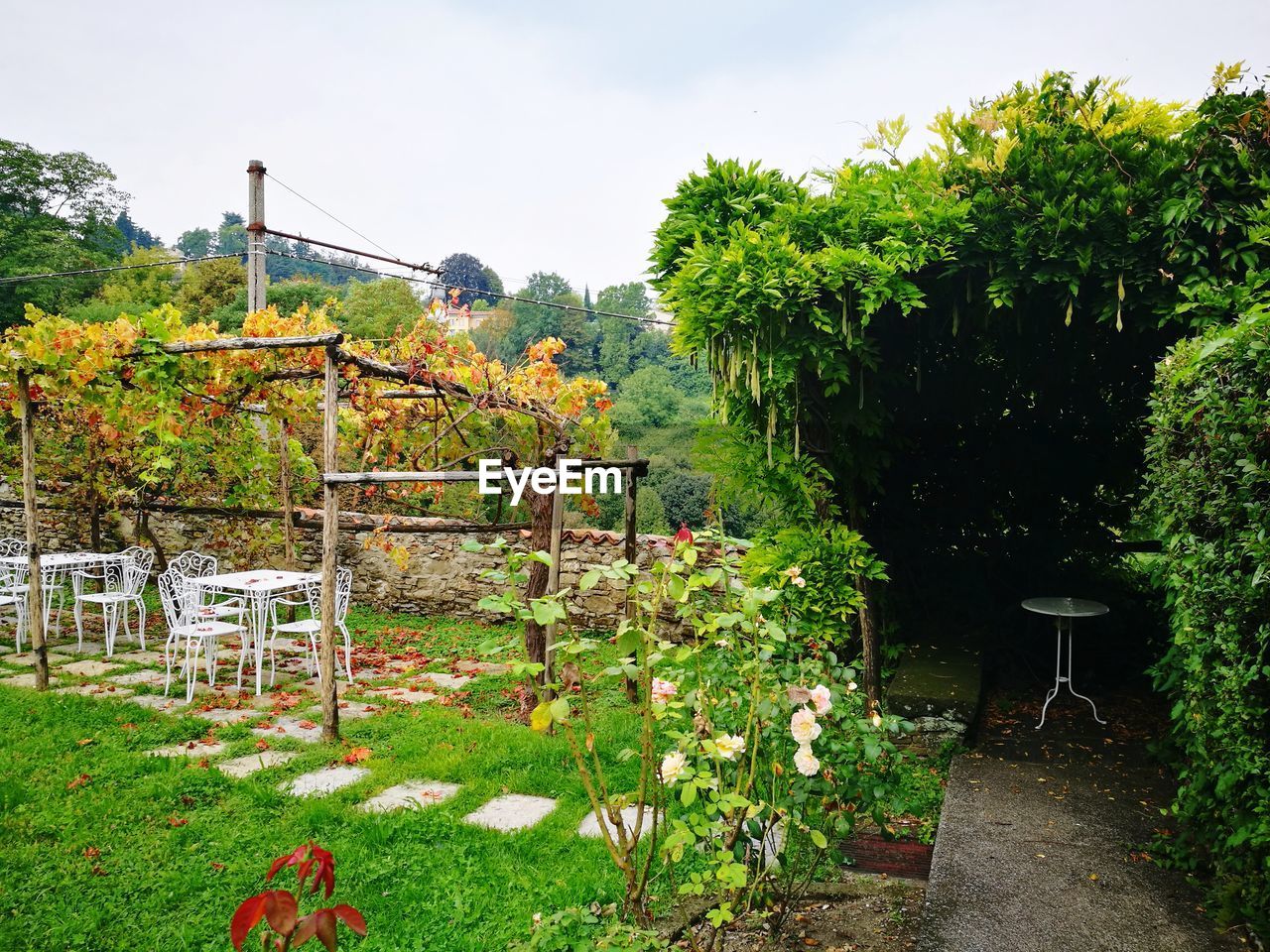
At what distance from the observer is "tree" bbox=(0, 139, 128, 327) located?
78.3 ft

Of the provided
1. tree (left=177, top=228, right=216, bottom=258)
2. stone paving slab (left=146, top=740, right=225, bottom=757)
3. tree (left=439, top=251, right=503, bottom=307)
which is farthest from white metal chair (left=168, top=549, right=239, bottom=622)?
tree (left=177, top=228, right=216, bottom=258)

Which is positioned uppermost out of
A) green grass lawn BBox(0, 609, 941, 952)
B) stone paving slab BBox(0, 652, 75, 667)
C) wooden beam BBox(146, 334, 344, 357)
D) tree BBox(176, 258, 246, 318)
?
tree BBox(176, 258, 246, 318)

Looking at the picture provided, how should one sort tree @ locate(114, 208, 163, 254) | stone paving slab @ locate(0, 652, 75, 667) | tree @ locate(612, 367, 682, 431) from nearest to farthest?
stone paving slab @ locate(0, 652, 75, 667)
tree @ locate(612, 367, 682, 431)
tree @ locate(114, 208, 163, 254)

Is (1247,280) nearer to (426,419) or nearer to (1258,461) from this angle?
(1258,461)

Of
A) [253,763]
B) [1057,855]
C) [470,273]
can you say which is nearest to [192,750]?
[253,763]

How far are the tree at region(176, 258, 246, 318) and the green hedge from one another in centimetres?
2501

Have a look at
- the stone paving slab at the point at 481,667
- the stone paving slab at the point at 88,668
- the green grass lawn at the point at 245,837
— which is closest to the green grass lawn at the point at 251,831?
the green grass lawn at the point at 245,837

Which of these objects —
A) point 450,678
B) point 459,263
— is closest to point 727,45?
point 450,678

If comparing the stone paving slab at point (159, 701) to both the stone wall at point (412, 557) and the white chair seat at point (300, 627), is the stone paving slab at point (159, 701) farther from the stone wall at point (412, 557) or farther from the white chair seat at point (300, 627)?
the stone wall at point (412, 557)

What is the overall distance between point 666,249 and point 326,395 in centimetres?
237

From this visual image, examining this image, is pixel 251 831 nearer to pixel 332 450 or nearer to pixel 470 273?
pixel 332 450

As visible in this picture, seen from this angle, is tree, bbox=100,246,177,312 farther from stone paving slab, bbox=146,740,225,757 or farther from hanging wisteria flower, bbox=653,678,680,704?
hanging wisteria flower, bbox=653,678,680,704

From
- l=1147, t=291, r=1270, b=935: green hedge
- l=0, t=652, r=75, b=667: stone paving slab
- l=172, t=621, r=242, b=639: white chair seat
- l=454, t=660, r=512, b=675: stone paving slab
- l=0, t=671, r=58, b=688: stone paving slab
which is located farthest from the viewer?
l=454, t=660, r=512, b=675: stone paving slab

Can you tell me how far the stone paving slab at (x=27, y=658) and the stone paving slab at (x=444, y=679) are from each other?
322 centimetres
